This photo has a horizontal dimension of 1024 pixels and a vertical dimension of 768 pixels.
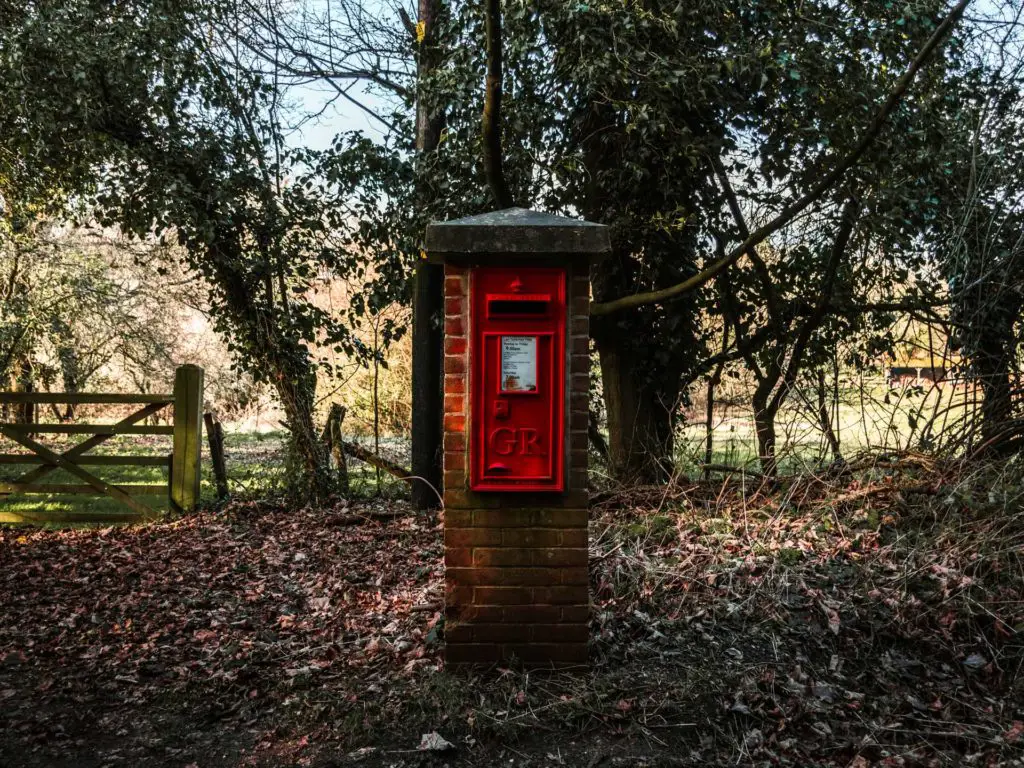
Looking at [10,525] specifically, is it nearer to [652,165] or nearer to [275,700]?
[275,700]

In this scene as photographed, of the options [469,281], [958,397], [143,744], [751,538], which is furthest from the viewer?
[958,397]

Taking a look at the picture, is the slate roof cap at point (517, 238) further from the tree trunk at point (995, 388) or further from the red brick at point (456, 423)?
the tree trunk at point (995, 388)

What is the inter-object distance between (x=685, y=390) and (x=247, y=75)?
5.97m

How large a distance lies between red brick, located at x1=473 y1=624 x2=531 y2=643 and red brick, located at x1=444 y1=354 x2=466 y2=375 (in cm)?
127

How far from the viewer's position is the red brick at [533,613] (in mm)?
3910

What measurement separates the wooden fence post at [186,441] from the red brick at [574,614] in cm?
559

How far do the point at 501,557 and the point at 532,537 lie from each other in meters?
0.18

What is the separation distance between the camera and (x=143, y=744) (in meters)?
3.56

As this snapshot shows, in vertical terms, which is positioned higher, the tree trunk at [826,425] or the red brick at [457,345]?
the red brick at [457,345]

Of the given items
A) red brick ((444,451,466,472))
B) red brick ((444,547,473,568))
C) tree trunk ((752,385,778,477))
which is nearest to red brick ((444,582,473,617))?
red brick ((444,547,473,568))

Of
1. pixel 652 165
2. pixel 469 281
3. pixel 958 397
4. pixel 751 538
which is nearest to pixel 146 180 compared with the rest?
pixel 652 165

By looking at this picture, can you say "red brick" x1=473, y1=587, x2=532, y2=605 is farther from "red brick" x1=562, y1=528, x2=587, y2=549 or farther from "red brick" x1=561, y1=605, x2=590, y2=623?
"red brick" x1=562, y1=528, x2=587, y2=549

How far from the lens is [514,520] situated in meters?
3.88

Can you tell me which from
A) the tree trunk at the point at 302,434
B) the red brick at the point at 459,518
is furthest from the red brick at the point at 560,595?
the tree trunk at the point at 302,434
